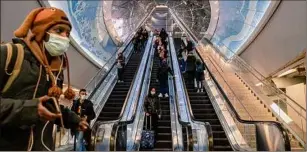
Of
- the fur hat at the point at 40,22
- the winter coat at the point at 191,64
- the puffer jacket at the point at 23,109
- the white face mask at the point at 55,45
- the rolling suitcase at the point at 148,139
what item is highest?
the winter coat at the point at 191,64

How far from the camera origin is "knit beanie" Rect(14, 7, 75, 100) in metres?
1.25

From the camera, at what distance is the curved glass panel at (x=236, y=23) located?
13.9 meters

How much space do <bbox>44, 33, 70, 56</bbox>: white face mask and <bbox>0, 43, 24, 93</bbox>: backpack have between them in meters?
0.12

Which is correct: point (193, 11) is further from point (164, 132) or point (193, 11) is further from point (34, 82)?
point (34, 82)

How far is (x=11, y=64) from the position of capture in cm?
116

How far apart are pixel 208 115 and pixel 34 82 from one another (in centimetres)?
600

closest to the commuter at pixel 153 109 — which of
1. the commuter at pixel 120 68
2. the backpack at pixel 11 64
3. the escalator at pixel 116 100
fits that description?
the escalator at pixel 116 100

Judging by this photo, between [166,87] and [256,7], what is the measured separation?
8562 mm

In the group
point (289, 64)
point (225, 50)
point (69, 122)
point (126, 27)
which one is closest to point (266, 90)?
point (289, 64)

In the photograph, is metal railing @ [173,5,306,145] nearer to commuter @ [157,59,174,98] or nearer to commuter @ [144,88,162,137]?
commuter @ [157,59,174,98]

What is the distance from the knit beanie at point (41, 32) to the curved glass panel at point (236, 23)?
11198mm

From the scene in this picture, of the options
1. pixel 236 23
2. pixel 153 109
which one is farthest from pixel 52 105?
pixel 236 23

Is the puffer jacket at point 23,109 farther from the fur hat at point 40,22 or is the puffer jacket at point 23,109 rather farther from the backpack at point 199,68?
the backpack at point 199,68

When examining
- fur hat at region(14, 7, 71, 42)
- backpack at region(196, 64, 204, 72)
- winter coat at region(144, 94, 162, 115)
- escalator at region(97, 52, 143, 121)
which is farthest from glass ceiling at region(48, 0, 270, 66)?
fur hat at region(14, 7, 71, 42)
